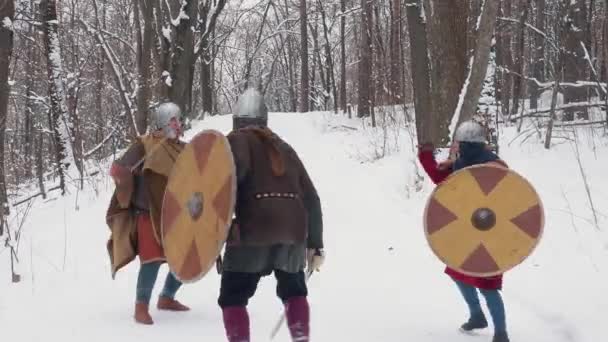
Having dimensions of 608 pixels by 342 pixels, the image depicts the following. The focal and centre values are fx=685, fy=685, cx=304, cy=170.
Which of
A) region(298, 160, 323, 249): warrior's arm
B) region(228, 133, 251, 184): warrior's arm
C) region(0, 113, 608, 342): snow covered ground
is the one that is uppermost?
region(228, 133, 251, 184): warrior's arm

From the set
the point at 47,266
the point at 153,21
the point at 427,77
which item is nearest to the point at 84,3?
the point at 153,21

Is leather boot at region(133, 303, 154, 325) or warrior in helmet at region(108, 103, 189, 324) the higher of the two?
warrior in helmet at region(108, 103, 189, 324)

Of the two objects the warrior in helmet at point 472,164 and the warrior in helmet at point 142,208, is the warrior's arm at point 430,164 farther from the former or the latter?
the warrior in helmet at point 142,208

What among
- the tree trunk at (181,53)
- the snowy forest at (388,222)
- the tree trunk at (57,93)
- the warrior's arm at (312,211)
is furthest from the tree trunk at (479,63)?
the tree trunk at (57,93)

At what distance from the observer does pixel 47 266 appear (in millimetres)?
6289

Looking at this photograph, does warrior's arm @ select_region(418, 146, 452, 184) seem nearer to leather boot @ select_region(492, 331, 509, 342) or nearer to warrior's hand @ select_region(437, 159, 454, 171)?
warrior's hand @ select_region(437, 159, 454, 171)

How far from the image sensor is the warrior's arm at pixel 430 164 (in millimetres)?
4164

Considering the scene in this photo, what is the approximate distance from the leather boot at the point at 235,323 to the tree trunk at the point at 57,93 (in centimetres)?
965

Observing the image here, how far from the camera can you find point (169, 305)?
4.62 m

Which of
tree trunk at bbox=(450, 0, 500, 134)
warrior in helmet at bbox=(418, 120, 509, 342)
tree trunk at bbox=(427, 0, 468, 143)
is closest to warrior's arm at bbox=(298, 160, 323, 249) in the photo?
warrior in helmet at bbox=(418, 120, 509, 342)

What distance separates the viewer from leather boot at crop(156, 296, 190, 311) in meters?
4.62

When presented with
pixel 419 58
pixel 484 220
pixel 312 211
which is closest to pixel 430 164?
pixel 484 220

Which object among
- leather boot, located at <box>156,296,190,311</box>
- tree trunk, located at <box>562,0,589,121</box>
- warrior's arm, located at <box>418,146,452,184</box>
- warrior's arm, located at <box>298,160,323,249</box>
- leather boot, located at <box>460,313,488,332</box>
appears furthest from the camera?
tree trunk, located at <box>562,0,589,121</box>

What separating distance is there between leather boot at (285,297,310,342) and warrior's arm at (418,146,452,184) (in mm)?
1422
